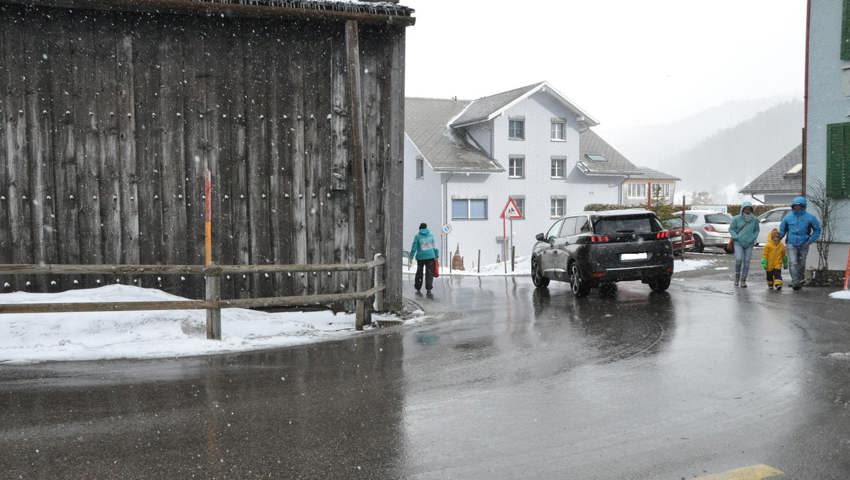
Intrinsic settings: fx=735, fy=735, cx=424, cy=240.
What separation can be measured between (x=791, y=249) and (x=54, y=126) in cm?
1316

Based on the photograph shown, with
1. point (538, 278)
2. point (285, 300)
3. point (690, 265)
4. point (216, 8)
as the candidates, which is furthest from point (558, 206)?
point (285, 300)

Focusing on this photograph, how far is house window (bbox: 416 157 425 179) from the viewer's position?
42.7 meters

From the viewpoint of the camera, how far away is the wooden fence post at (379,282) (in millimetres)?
11152

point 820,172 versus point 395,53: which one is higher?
point 395,53

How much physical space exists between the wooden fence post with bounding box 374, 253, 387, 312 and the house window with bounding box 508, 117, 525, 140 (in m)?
32.2

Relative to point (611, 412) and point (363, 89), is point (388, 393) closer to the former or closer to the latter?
point (611, 412)

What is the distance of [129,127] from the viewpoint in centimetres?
1028

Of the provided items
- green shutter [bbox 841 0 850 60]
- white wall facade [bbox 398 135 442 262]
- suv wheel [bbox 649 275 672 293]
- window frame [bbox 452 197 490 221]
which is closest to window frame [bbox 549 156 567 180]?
window frame [bbox 452 197 490 221]

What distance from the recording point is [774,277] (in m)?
14.6

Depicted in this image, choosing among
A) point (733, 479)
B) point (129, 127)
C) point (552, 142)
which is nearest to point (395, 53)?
point (129, 127)

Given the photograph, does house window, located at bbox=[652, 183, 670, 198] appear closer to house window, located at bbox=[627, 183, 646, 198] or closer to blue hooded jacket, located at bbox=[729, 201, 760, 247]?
house window, located at bbox=[627, 183, 646, 198]

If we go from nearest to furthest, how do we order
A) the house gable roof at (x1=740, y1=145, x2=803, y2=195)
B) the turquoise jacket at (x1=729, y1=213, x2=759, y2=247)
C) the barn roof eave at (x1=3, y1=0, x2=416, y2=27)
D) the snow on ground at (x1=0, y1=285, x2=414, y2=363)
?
the snow on ground at (x1=0, y1=285, x2=414, y2=363) < the barn roof eave at (x1=3, y1=0, x2=416, y2=27) < the turquoise jacket at (x1=729, y1=213, x2=759, y2=247) < the house gable roof at (x1=740, y1=145, x2=803, y2=195)

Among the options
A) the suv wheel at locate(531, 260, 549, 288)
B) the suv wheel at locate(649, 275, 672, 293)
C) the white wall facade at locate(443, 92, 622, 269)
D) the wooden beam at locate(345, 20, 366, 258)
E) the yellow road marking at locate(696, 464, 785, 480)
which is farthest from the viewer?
the white wall facade at locate(443, 92, 622, 269)

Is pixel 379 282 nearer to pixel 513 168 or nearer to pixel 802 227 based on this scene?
pixel 802 227
